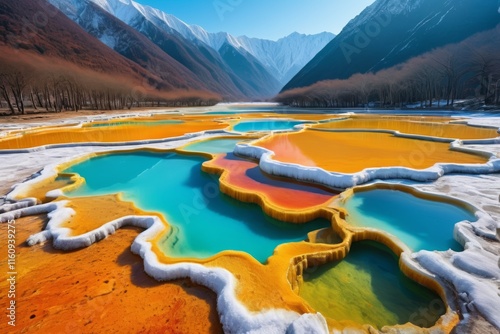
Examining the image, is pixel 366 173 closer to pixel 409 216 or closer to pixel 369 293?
pixel 409 216

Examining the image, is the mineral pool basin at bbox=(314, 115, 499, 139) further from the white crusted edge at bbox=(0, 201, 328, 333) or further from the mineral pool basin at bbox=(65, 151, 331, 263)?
the white crusted edge at bbox=(0, 201, 328, 333)

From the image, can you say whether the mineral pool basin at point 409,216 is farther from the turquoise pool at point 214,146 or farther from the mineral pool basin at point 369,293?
the turquoise pool at point 214,146

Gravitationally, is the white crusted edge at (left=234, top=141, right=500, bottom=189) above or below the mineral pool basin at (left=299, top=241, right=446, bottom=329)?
above

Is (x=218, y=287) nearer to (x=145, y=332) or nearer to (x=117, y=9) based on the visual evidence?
(x=145, y=332)

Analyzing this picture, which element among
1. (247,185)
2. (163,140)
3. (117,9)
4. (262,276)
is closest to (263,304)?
(262,276)

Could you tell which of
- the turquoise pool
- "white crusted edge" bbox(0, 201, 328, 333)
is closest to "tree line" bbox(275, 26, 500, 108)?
the turquoise pool

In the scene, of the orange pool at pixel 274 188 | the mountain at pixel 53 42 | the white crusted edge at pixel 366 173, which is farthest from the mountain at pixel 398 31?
the orange pool at pixel 274 188
